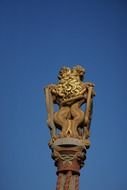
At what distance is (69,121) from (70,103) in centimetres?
59

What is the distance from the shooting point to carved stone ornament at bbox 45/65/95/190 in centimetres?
1312

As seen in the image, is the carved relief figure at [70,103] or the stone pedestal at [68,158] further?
the carved relief figure at [70,103]

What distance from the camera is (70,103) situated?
14.2 meters

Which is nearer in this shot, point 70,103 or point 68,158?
point 68,158

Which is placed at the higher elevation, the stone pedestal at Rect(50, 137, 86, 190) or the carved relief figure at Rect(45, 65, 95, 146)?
the carved relief figure at Rect(45, 65, 95, 146)

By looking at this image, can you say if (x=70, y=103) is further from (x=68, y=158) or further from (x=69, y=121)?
(x=68, y=158)

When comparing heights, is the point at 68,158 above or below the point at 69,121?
below

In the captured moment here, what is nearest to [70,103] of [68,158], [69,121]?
[69,121]

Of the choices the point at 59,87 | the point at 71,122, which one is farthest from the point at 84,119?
the point at 59,87

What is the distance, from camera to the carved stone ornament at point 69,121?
13125 millimetres

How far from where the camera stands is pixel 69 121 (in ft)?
45.5

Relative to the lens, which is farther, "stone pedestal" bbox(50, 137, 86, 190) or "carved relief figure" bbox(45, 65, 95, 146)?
"carved relief figure" bbox(45, 65, 95, 146)

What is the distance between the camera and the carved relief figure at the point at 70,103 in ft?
45.2

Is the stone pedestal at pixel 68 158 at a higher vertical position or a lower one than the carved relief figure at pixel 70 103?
lower
